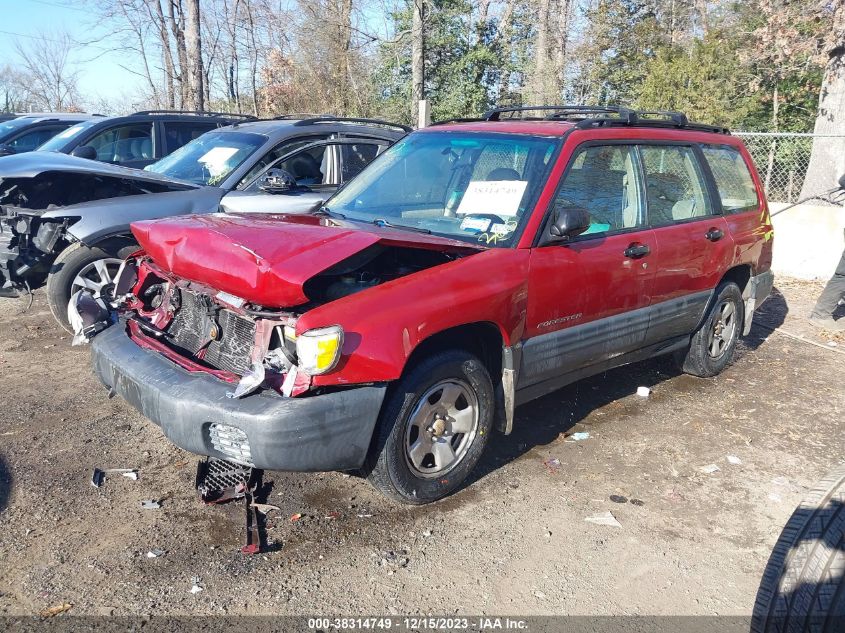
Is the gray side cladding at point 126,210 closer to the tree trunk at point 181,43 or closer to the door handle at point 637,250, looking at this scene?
the door handle at point 637,250

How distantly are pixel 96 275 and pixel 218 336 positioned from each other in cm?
296

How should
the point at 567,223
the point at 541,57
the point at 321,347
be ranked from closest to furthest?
the point at 321,347 < the point at 567,223 < the point at 541,57

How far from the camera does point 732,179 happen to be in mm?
5695

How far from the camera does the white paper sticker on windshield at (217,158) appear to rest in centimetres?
701

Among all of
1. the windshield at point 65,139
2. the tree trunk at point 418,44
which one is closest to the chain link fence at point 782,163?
the tree trunk at point 418,44

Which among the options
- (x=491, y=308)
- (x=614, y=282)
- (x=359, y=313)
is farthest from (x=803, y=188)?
(x=359, y=313)

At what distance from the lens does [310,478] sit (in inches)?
156

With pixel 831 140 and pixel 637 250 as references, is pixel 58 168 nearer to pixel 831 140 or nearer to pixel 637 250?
pixel 637 250

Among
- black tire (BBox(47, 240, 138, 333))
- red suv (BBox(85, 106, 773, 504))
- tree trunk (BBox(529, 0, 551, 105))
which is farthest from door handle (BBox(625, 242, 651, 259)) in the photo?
tree trunk (BBox(529, 0, 551, 105))

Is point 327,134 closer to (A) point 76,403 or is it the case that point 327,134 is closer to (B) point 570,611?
(A) point 76,403

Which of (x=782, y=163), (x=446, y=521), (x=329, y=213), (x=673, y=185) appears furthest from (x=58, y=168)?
(x=782, y=163)

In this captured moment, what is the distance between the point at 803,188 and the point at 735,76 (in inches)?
162

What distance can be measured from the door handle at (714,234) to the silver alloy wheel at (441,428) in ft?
8.24

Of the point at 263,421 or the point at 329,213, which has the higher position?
the point at 329,213
